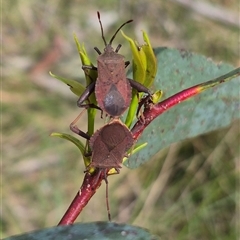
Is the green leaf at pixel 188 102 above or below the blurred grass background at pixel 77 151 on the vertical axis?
below

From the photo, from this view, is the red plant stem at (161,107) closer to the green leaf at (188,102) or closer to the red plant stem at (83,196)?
the red plant stem at (83,196)

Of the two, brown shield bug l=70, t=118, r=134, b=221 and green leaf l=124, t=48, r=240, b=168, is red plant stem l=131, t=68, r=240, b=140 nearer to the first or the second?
brown shield bug l=70, t=118, r=134, b=221

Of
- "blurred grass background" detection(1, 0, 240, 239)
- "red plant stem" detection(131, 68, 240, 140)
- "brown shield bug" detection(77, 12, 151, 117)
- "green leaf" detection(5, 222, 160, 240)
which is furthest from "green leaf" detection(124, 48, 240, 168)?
"blurred grass background" detection(1, 0, 240, 239)

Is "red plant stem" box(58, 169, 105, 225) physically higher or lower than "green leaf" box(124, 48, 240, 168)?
lower

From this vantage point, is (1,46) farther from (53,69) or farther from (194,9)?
(194,9)

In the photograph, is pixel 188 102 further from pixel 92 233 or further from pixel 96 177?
pixel 92 233

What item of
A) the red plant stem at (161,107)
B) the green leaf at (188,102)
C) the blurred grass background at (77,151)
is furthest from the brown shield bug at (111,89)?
the blurred grass background at (77,151)
